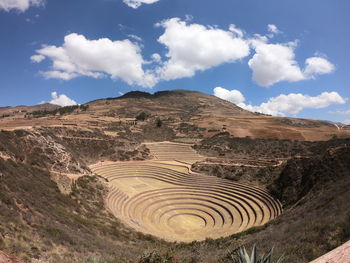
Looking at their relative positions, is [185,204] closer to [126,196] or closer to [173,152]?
[126,196]

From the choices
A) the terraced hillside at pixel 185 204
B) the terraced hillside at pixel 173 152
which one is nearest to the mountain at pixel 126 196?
the terraced hillside at pixel 173 152

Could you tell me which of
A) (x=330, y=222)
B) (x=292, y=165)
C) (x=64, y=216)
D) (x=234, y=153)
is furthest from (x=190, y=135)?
(x=330, y=222)

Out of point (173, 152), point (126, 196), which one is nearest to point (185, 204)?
point (126, 196)

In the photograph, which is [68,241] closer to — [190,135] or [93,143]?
[93,143]

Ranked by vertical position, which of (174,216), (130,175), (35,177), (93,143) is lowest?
(174,216)

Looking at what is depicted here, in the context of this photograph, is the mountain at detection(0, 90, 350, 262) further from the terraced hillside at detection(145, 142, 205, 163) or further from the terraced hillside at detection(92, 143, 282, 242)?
the terraced hillside at detection(92, 143, 282, 242)

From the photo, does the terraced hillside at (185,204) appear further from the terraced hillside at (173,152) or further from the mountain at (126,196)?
the terraced hillside at (173,152)

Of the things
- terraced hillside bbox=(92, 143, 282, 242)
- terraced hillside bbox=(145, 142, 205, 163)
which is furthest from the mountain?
terraced hillside bbox=(92, 143, 282, 242)

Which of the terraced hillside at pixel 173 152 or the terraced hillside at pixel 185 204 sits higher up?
the terraced hillside at pixel 173 152
